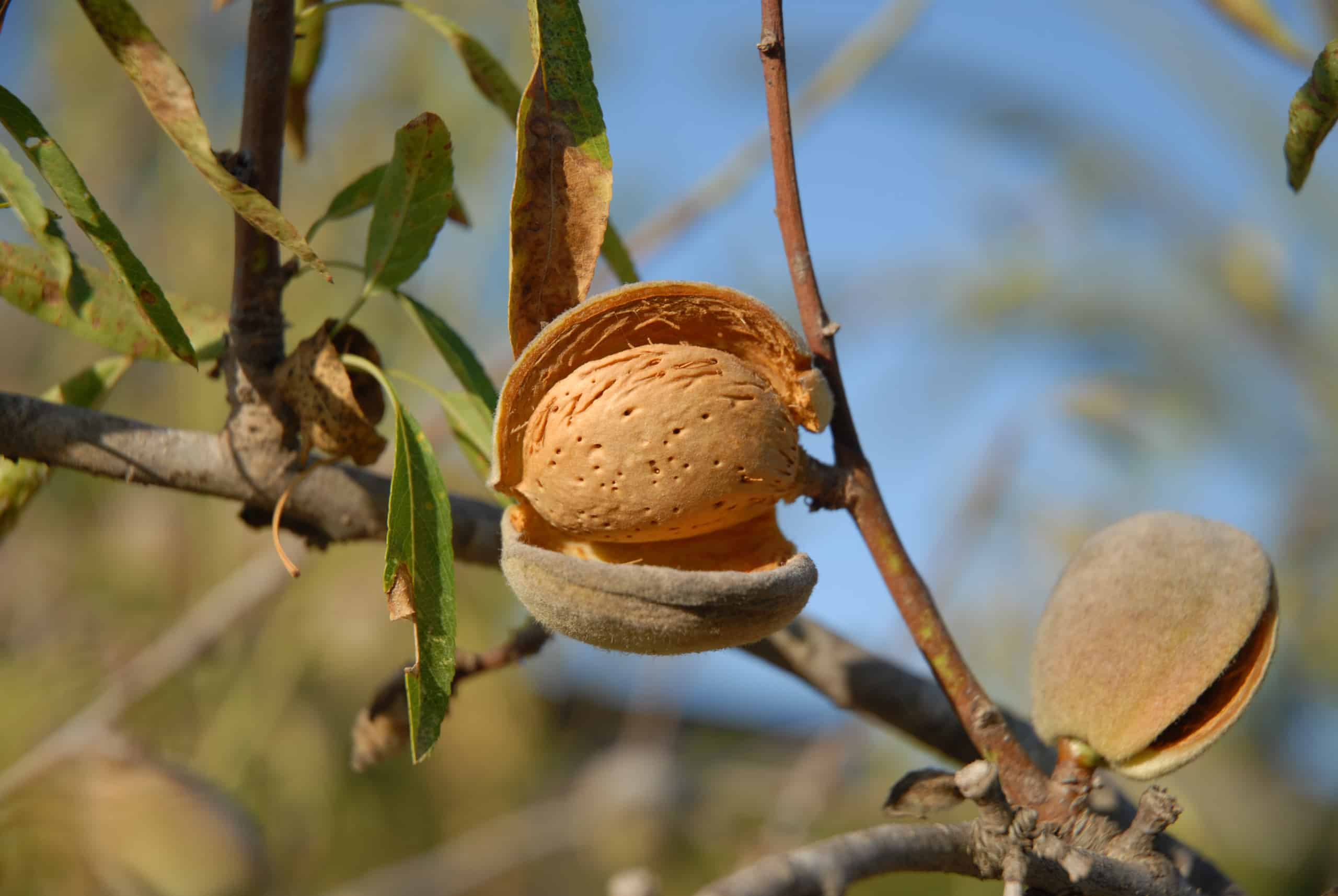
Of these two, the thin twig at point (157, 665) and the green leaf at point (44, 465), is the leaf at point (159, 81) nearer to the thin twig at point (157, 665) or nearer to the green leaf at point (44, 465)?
the green leaf at point (44, 465)

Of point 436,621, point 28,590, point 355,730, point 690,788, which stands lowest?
point 690,788

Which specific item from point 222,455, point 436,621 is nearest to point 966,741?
point 436,621

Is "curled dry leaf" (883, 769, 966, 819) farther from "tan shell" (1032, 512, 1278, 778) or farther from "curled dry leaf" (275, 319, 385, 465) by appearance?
"curled dry leaf" (275, 319, 385, 465)

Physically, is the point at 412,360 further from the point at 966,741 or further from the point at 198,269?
the point at 966,741

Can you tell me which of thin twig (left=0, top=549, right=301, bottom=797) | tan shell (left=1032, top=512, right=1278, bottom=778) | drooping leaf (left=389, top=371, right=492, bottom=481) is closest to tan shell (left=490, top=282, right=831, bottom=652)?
drooping leaf (left=389, top=371, right=492, bottom=481)

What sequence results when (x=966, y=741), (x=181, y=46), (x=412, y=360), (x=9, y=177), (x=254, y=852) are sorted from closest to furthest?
(x=9, y=177) → (x=966, y=741) → (x=254, y=852) → (x=412, y=360) → (x=181, y=46)

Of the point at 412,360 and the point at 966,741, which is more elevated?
the point at 412,360
